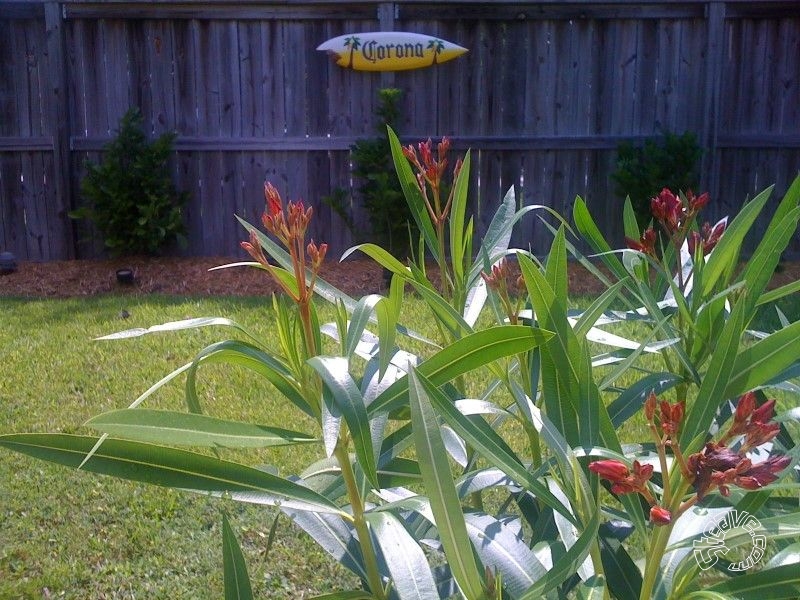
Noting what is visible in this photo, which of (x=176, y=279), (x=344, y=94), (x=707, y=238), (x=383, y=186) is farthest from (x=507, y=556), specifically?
(x=344, y=94)

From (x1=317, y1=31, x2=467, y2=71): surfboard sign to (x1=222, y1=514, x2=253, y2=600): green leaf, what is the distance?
6.87 metres

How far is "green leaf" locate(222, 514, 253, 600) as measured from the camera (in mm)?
1221

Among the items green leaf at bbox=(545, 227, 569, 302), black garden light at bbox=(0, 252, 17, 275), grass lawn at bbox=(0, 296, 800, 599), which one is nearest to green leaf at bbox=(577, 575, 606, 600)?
green leaf at bbox=(545, 227, 569, 302)

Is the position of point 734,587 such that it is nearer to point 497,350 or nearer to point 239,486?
point 497,350

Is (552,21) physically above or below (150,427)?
above

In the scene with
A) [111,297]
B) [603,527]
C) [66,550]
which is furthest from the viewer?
[111,297]

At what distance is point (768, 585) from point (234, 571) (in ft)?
2.31

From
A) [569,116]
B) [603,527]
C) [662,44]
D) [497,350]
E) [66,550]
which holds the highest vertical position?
[662,44]

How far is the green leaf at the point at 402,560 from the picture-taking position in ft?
3.53

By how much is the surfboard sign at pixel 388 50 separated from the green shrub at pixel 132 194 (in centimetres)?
168

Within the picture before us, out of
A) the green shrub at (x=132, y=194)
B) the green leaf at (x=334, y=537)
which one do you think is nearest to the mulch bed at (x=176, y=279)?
the green shrub at (x=132, y=194)

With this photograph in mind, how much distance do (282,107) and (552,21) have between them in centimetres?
254

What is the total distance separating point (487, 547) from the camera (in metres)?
1.19

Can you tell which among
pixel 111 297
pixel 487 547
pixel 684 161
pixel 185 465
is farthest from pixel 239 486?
pixel 684 161
